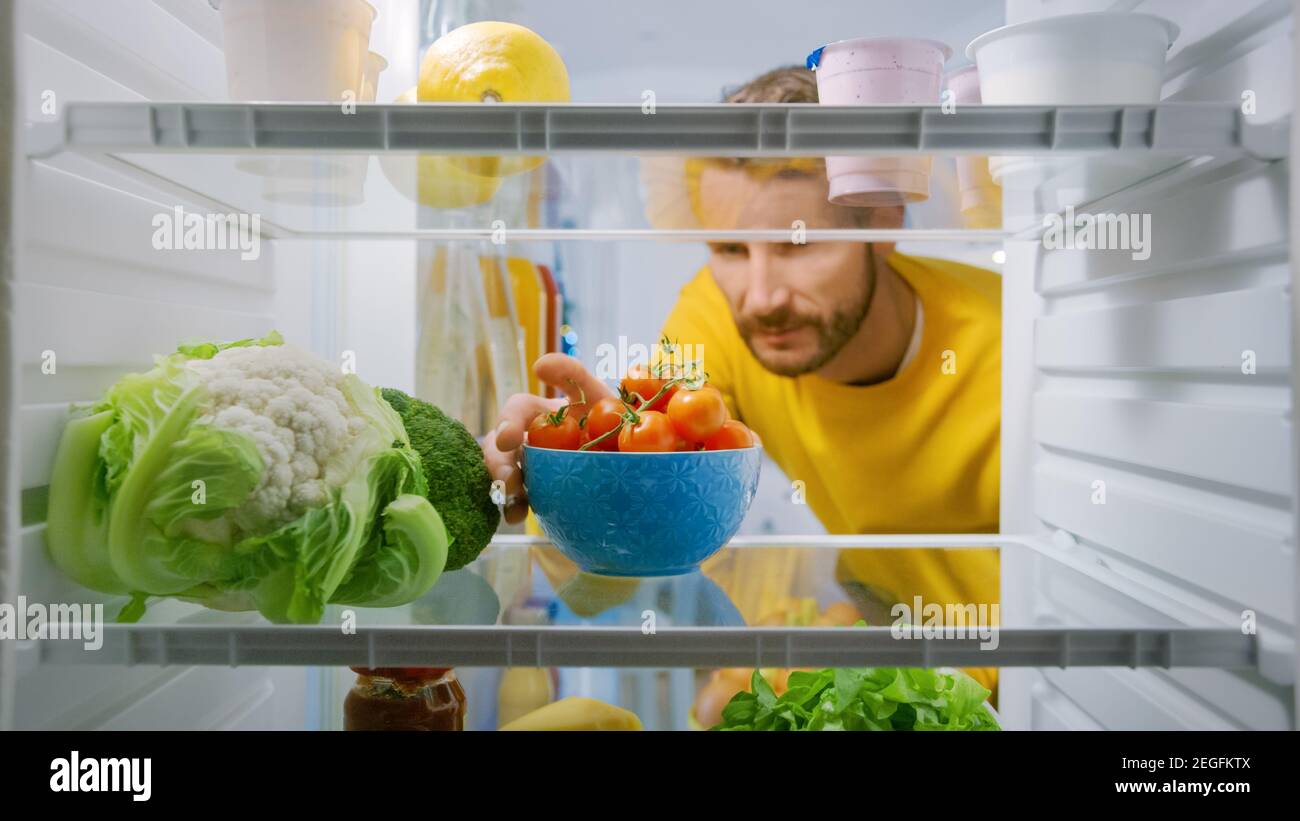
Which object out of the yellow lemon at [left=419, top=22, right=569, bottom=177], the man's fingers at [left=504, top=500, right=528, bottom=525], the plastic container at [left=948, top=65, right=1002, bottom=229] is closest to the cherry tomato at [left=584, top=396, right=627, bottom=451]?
the man's fingers at [left=504, top=500, right=528, bottom=525]

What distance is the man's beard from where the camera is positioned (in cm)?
152

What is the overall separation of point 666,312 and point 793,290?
0.21 metres

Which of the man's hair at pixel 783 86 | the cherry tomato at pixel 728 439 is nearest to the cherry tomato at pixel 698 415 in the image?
the cherry tomato at pixel 728 439

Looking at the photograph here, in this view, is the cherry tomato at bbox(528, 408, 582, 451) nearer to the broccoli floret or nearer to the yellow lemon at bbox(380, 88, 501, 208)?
the broccoli floret

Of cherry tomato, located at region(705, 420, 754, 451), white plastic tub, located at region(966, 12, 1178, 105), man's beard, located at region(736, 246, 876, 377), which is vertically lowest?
cherry tomato, located at region(705, 420, 754, 451)

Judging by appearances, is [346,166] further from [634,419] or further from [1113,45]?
[1113,45]

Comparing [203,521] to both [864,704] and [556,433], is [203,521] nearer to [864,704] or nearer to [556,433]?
[556,433]

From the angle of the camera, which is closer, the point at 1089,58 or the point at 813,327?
the point at 1089,58

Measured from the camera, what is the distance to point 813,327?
1.53 m

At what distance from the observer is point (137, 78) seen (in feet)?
3.30

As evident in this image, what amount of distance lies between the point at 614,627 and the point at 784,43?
3.41ft

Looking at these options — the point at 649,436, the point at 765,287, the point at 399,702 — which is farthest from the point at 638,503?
the point at 765,287

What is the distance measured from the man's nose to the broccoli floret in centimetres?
61
